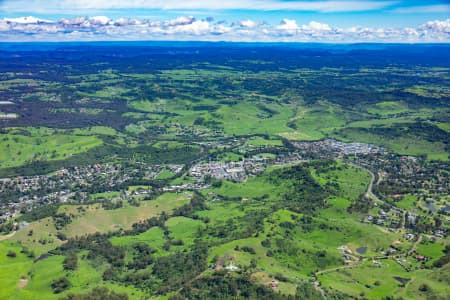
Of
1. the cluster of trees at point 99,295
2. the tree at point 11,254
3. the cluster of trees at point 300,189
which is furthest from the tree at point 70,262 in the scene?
the cluster of trees at point 300,189

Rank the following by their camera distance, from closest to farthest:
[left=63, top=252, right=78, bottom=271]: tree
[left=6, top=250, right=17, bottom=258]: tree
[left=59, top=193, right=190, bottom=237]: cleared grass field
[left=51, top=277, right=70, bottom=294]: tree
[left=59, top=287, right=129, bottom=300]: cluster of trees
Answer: [left=59, top=287, right=129, bottom=300]: cluster of trees
[left=51, top=277, right=70, bottom=294]: tree
[left=63, top=252, right=78, bottom=271]: tree
[left=6, top=250, right=17, bottom=258]: tree
[left=59, top=193, right=190, bottom=237]: cleared grass field

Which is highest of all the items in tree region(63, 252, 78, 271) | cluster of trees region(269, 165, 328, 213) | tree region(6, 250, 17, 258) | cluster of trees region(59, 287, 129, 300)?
cluster of trees region(269, 165, 328, 213)

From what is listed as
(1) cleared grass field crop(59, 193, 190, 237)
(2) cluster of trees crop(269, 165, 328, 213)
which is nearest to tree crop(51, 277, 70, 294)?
(1) cleared grass field crop(59, 193, 190, 237)

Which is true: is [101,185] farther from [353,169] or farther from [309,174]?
[353,169]

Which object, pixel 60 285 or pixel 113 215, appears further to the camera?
pixel 113 215

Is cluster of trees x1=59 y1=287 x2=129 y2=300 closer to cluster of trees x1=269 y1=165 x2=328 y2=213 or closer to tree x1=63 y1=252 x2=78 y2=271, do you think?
tree x1=63 y1=252 x2=78 y2=271

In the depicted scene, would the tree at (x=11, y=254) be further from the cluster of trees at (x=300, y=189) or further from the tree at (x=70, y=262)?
the cluster of trees at (x=300, y=189)

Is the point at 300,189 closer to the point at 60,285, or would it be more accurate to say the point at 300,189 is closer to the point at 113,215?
the point at 113,215

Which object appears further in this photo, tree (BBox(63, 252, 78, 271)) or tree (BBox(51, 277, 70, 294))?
tree (BBox(63, 252, 78, 271))

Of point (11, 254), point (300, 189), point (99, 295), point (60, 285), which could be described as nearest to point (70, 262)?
point (60, 285)

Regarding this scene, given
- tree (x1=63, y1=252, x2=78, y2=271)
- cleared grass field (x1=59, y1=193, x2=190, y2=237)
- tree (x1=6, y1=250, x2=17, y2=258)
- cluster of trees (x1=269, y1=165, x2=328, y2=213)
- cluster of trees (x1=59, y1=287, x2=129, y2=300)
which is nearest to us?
cluster of trees (x1=59, y1=287, x2=129, y2=300)

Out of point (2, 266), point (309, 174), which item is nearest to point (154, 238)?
point (2, 266)

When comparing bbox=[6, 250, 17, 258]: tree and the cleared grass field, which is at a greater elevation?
the cleared grass field
